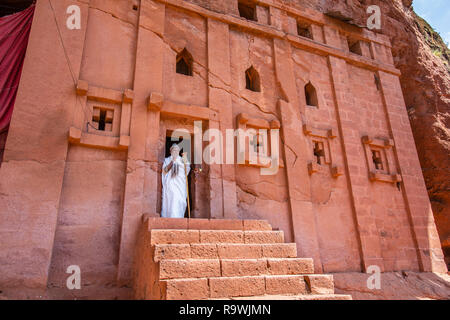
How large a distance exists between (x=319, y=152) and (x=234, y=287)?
5564 mm

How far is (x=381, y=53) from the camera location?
1122cm

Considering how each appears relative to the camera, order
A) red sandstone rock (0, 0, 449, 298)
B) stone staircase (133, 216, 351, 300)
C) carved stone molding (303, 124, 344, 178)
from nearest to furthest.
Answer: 1. stone staircase (133, 216, 351, 300)
2. red sandstone rock (0, 0, 449, 298)
3. carved stone molding (303, 124, 344, 178)

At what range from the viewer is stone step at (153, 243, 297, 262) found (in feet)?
14.1

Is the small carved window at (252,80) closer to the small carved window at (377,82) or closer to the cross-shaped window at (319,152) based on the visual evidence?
the cross-shaped window at (319,152)

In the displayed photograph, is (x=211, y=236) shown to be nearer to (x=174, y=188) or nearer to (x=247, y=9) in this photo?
(x=174, y=188)

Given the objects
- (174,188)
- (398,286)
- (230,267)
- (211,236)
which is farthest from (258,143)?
(398,286)

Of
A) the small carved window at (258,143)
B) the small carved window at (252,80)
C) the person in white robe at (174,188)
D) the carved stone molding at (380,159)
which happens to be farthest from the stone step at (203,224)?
the carved stone molding at (380,159)

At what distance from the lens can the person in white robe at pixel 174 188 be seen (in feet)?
21.1

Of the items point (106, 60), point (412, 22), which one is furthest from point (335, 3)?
point (106, 60)

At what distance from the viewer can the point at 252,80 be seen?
8.84 meters

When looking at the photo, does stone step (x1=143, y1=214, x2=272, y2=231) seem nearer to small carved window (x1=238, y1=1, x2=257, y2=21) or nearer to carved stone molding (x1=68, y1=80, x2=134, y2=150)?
carved stone molding (x1=68, y1=80, x2=134, y2=150)

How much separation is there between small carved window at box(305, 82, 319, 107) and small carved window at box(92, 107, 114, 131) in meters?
5.45

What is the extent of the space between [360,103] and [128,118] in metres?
6.89

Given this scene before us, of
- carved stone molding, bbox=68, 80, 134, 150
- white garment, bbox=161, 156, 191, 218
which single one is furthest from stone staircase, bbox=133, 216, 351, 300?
carved stone molding, bbox=68, 80, 134, 150
